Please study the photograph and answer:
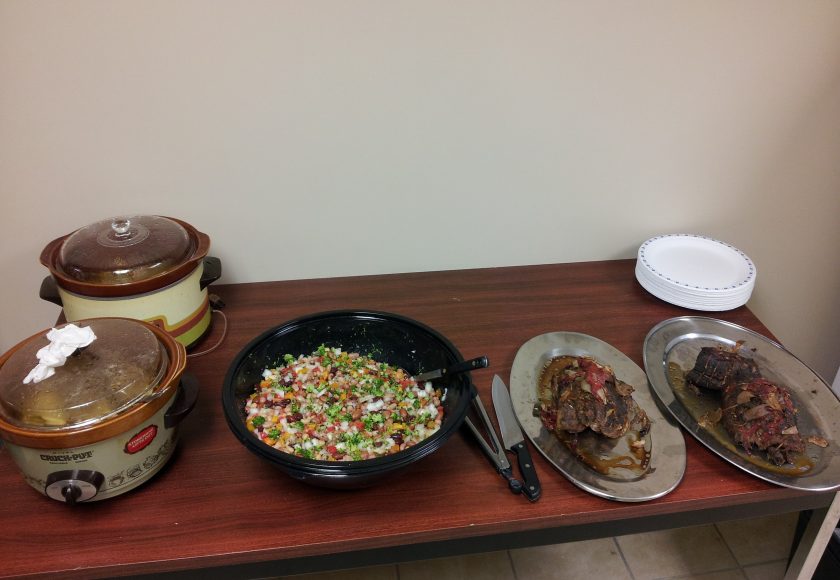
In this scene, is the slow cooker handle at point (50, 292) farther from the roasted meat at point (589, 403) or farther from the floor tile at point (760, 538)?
the floor tile at point (760, 538)

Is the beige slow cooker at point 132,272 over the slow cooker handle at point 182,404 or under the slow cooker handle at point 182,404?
over

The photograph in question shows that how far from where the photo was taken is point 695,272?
5.22 ft

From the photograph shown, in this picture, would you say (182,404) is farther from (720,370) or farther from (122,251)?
(720,370)

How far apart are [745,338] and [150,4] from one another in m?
1.47

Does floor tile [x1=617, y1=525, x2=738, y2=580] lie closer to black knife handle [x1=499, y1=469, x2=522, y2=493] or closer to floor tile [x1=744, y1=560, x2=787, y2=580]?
floor tile [x1=744, y1=560, x2=787, y2=580]

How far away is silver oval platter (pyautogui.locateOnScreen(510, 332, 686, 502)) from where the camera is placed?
3.61 ft

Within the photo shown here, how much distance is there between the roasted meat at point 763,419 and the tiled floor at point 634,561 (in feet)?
2.90

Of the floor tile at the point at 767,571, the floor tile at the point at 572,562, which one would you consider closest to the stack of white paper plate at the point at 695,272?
the floor tile at the point at 572,562

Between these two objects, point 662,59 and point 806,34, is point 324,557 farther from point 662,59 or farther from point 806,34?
point 806,34

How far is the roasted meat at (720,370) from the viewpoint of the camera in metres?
1.28

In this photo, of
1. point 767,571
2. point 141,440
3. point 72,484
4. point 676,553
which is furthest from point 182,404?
point 767,571

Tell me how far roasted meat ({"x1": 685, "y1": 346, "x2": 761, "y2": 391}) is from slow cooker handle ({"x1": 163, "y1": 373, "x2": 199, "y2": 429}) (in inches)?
39.0

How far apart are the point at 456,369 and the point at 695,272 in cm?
80

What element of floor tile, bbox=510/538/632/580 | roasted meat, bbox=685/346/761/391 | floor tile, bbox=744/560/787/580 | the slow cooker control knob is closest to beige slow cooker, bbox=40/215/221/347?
the slow cooker control knob
